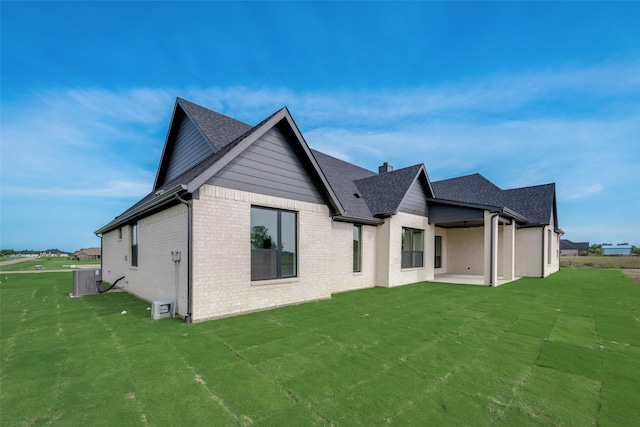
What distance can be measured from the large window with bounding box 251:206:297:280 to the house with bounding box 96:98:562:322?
3 cm

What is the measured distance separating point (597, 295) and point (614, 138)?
561 inches

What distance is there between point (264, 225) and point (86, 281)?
8.65 m

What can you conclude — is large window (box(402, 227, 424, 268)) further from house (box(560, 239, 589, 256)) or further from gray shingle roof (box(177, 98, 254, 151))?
house (box(560, 239, 589, 256))

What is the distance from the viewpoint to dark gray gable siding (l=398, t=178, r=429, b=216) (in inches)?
536

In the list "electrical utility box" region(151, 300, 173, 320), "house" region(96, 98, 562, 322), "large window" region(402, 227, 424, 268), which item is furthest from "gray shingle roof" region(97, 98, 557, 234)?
"electrical utility box" region(151, 300, 173, 320)

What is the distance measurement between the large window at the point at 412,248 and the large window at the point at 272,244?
7.36 meters

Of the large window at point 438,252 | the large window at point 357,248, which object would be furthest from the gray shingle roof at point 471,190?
the large window at point 357,248

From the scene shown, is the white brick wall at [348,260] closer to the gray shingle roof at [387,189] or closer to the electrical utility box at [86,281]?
the gray shingle roof at [387,189]

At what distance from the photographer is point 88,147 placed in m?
18.9

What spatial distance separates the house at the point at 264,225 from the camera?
270 inches

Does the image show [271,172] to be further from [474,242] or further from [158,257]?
[474,242]

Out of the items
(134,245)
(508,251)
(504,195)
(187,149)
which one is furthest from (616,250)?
(134,245)

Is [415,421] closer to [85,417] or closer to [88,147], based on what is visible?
[85,417]

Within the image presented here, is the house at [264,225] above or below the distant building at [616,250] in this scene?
above
